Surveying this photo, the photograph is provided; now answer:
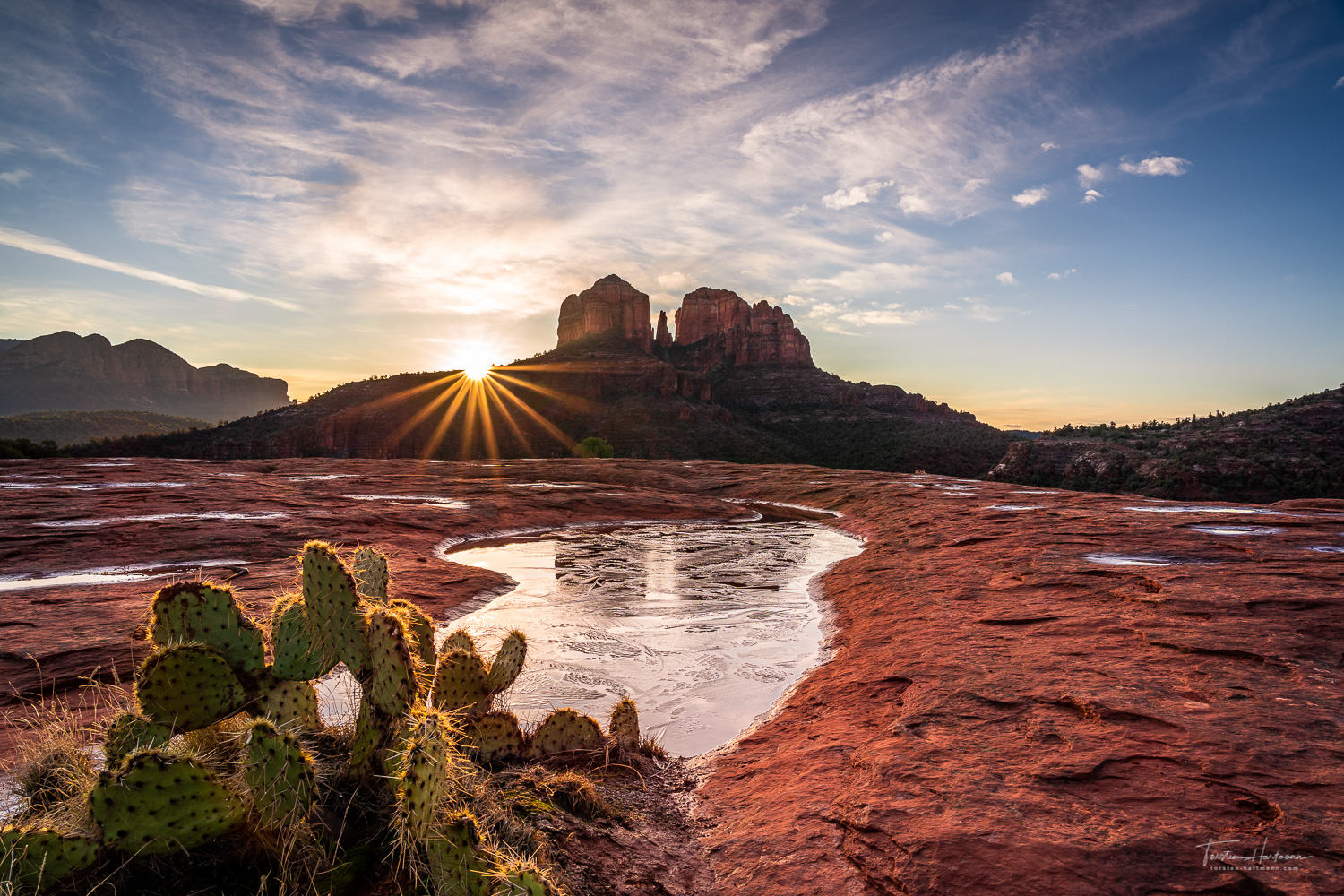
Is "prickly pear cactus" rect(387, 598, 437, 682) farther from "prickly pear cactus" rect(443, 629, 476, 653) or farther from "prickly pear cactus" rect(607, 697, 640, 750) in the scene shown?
"prickly pear cactus" rect(607, 697, 640, 750)

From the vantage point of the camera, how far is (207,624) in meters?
3.44

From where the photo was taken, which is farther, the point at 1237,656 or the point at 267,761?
the point at 1237,656

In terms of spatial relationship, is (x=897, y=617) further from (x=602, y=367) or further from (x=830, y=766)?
(x=602, y=367)

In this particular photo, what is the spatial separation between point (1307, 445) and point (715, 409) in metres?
55.2

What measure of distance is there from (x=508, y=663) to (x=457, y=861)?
233cm

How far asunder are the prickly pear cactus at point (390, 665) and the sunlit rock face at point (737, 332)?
4454 inches

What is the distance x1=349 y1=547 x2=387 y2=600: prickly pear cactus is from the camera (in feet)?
14.9

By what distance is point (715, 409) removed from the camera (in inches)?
3216

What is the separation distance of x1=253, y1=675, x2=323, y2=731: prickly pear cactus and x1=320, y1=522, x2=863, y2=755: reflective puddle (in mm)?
2053

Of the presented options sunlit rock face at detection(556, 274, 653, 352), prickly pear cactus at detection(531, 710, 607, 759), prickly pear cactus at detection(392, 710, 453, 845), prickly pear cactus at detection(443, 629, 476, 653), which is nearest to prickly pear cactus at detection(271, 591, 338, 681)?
prickly pear cactus at detection(392, 710, 453, 845)

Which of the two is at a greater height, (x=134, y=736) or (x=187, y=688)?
(x=187, y=688)

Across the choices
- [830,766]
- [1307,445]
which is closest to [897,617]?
[830,766]

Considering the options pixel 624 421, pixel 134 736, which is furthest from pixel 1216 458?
pixel 624 421

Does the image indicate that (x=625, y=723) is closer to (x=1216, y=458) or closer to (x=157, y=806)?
(x=157, y=806)
